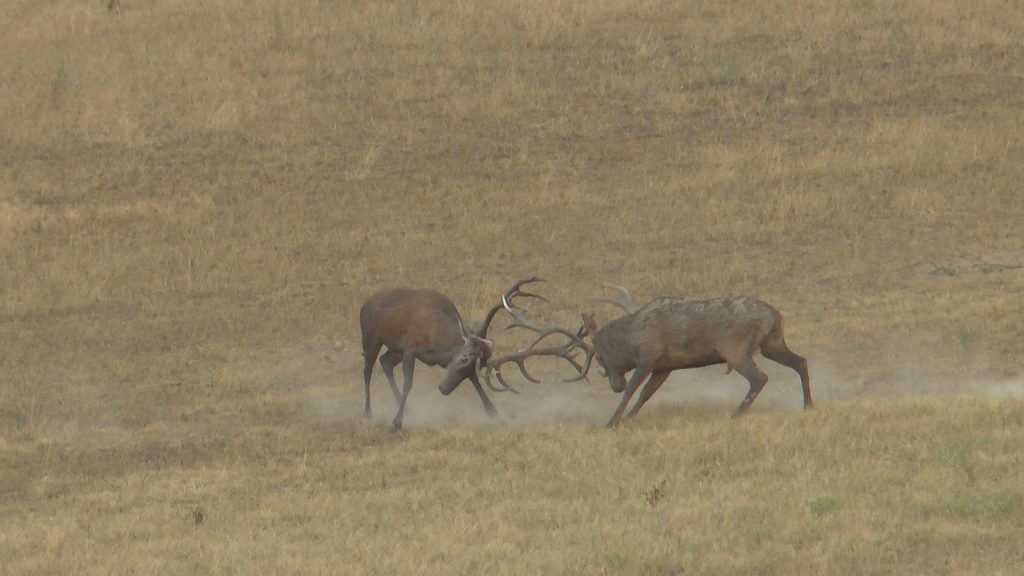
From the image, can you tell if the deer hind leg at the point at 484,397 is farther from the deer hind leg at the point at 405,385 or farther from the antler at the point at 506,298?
the deer hind leg at the point at 405,385

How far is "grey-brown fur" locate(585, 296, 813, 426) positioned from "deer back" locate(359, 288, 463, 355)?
6.12ft

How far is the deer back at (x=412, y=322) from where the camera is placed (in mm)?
16016

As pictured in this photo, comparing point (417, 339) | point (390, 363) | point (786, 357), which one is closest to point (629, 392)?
point (786, 357)

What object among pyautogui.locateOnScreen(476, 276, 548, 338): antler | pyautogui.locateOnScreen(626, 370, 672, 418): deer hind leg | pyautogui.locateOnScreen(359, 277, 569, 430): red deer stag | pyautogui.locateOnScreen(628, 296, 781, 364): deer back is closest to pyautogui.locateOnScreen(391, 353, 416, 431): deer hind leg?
pyautogui.locateOnScreen(359, 277, 569, 430): red deer stag

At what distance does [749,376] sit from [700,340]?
53 cm

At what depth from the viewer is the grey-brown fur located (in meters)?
14.2

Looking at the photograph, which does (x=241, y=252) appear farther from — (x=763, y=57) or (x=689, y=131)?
(x=763, y=57)

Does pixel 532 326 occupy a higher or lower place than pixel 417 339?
higher

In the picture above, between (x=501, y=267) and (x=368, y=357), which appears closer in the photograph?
(x=368, y=357)

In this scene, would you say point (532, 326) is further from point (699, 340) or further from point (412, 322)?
point (412, 322)

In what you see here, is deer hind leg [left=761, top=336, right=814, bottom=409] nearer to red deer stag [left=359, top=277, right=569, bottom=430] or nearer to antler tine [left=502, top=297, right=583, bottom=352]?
antler tine [left=502, top=297, right=583, bottom=352]

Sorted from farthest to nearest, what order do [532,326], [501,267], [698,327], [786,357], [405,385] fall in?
[501,267] → [405,385] → [532,326] → [786,357] → [698,327]

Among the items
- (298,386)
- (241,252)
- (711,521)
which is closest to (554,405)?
(298,386)

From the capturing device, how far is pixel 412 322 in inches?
637
